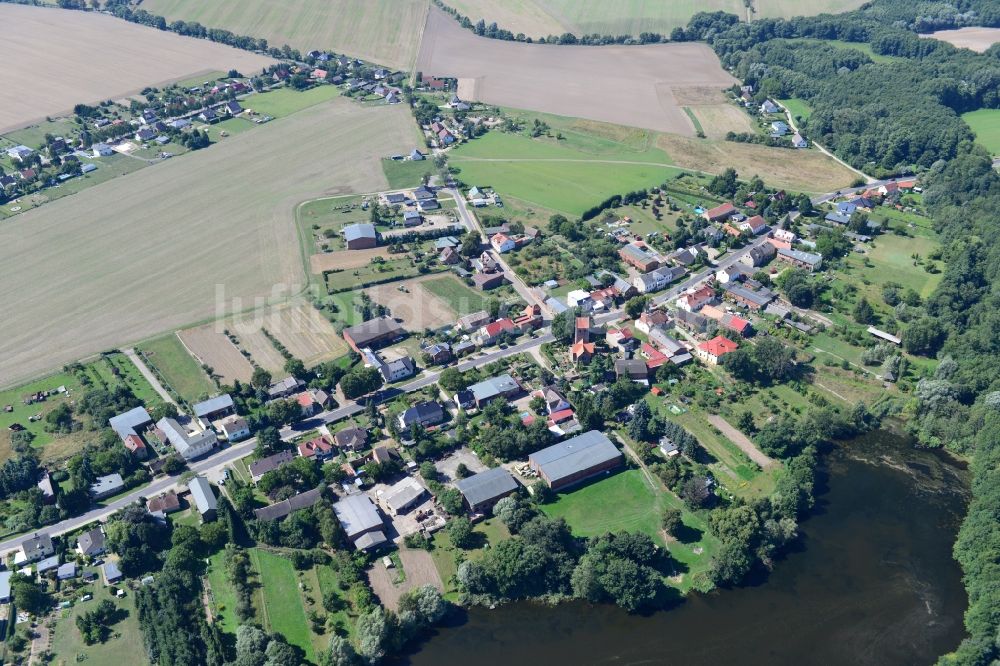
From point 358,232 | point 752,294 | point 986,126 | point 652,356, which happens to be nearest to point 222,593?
point 652,356

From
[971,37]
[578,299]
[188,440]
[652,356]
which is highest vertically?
[971,37]

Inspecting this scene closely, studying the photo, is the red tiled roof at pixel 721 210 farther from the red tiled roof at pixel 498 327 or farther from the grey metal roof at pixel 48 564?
the grey metal roof at pixel 48 564

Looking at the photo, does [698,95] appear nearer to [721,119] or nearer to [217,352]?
[721,119]

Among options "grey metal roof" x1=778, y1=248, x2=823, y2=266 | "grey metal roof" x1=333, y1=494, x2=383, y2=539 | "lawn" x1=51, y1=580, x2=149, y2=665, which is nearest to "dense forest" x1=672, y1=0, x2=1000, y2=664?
"grey metal roof" x1=778, y1=248, x2=823, y2=266

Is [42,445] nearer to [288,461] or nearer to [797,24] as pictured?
[288,461]

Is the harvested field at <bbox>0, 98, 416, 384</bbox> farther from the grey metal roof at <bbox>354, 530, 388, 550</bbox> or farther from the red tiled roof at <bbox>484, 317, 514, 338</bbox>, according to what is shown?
the grey metal roof at <bbox>354, 530, 388, 550</bbox>

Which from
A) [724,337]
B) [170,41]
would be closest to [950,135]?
[724,337]
